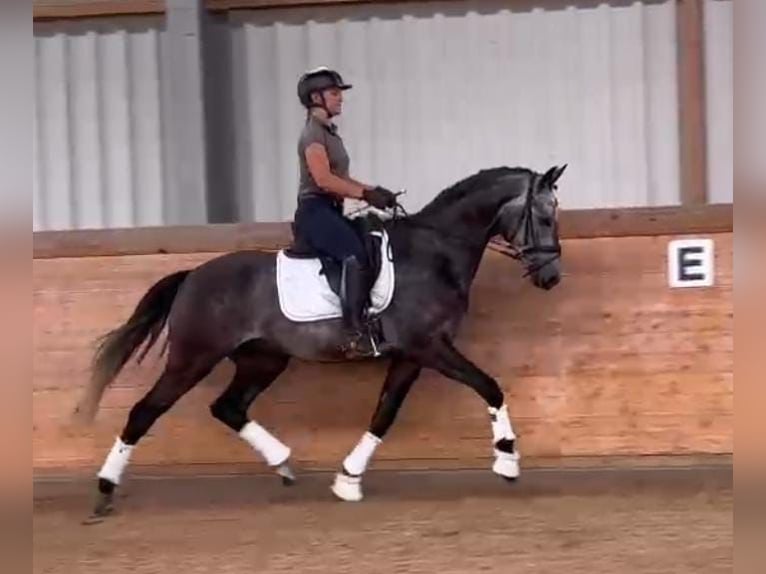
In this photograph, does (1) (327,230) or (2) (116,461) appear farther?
(2) (116,461)

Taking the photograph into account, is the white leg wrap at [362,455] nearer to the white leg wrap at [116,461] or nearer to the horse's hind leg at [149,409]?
the horse's hind leg at [149,409]

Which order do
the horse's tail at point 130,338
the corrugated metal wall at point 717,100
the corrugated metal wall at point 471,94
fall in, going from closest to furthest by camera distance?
the horse's tail at point 130,338
the corrugated metal wall at point 717,100
the corrugated metal wall at point 471,94

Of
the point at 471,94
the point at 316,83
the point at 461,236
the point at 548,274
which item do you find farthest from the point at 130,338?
the point at 471,94

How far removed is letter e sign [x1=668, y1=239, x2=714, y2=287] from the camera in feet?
23.1

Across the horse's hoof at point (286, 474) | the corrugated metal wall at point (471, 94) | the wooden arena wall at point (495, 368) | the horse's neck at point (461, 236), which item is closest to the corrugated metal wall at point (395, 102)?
the corrugated metal wall at point (471, 94)

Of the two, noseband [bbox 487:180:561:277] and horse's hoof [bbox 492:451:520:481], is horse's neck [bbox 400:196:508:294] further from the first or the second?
horse's hoof [bbox 492:451:520:481]

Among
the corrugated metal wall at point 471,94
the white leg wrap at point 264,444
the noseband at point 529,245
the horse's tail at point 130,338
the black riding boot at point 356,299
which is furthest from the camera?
the corrugated metal wall at point 471,94

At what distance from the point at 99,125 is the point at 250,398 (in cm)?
249

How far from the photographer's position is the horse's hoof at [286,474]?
23.1ft

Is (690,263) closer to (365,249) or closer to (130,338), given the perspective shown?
(365,249)

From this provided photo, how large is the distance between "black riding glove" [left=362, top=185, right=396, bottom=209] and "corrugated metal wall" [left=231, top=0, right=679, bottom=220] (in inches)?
67.4

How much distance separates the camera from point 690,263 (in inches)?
277

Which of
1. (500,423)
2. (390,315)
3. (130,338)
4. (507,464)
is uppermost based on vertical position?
(390,315)
